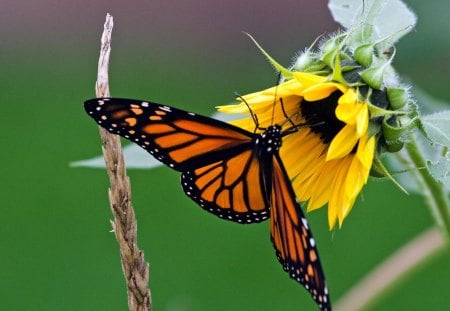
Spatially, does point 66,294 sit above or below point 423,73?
below

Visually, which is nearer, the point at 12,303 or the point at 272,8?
the point at 12,303

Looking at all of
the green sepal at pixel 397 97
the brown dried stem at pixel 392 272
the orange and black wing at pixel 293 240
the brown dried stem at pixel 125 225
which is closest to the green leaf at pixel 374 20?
the green sepal at pixel 397 97

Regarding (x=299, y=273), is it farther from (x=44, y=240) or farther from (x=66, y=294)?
(x=44, y=240)

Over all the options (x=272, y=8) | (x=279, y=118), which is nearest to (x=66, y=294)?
(x=279, y=118)

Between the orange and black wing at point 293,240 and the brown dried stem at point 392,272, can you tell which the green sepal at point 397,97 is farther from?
the brown dried stem at point 392,272

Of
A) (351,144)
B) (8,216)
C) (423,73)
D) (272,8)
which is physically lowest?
(351,144)

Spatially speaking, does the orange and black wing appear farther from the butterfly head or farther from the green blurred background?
the green blurred background

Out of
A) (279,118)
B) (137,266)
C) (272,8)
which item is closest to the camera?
(137,266)
